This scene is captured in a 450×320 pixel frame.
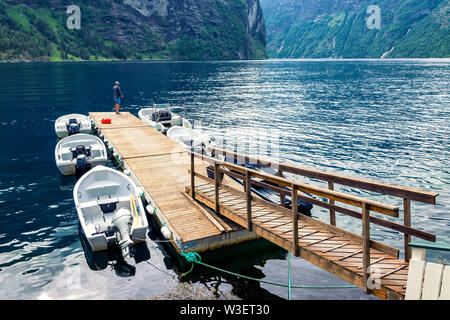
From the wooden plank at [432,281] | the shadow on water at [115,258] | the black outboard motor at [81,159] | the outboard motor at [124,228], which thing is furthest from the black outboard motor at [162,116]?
the wooden plank at [432,281]

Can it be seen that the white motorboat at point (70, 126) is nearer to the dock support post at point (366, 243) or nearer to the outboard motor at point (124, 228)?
the outboard motor at point (124, 228)

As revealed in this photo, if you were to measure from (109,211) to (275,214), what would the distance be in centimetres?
800

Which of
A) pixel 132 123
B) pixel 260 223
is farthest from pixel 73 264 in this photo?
pixel 132 123

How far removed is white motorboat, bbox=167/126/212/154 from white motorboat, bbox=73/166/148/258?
864 cm

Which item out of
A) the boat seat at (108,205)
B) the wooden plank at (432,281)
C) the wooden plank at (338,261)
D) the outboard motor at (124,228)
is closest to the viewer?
the wooden plank at (432,281)

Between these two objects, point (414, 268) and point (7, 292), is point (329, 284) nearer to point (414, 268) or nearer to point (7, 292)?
point (414, 268)

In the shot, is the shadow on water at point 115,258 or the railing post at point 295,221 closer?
the railing post at point 295,221

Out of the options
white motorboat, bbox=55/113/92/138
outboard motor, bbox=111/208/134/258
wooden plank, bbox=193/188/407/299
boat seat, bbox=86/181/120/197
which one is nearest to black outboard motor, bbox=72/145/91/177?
boat seat, bbox=86/181/120/197

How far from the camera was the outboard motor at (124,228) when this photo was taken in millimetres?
14078

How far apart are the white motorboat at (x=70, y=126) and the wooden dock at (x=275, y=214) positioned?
30.9ft

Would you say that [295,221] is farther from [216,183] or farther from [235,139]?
[235,139]

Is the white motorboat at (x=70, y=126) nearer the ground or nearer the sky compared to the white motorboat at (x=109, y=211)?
nearer the sky
